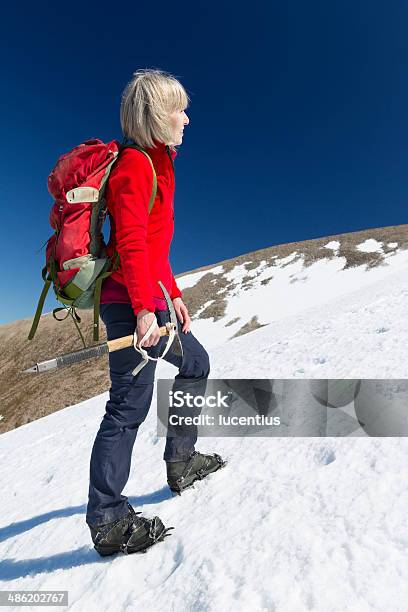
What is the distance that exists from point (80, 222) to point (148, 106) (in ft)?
3.24

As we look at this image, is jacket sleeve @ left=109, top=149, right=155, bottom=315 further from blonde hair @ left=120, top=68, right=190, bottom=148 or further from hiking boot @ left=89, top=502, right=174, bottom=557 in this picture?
hiking boot @ left=89, top=502, right=174, bottom=557

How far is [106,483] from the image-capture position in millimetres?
2553

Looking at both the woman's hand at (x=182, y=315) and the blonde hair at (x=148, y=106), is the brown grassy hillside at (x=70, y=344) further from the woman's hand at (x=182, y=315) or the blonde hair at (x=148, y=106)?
the blonde hair at (x=148, y=106)

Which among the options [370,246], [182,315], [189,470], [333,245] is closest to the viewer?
[189,470]

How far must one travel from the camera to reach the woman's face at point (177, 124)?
2743 millimetres

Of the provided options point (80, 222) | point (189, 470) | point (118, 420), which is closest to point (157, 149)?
point (80, 222)

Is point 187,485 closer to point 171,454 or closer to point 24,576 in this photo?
point 171,454

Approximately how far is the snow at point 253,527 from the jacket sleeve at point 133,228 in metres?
1.58

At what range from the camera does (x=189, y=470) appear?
10.4ft

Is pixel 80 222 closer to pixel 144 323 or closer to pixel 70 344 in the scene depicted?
pixel 144 323

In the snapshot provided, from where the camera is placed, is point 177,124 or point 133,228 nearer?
point 133,228

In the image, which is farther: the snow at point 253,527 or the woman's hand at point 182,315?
the woman's hand at point 182,315

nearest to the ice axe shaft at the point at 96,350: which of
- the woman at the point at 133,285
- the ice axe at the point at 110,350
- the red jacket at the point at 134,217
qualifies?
the ice axe at the point at 110,350

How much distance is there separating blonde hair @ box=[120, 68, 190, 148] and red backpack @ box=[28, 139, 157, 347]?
145 millimetres
